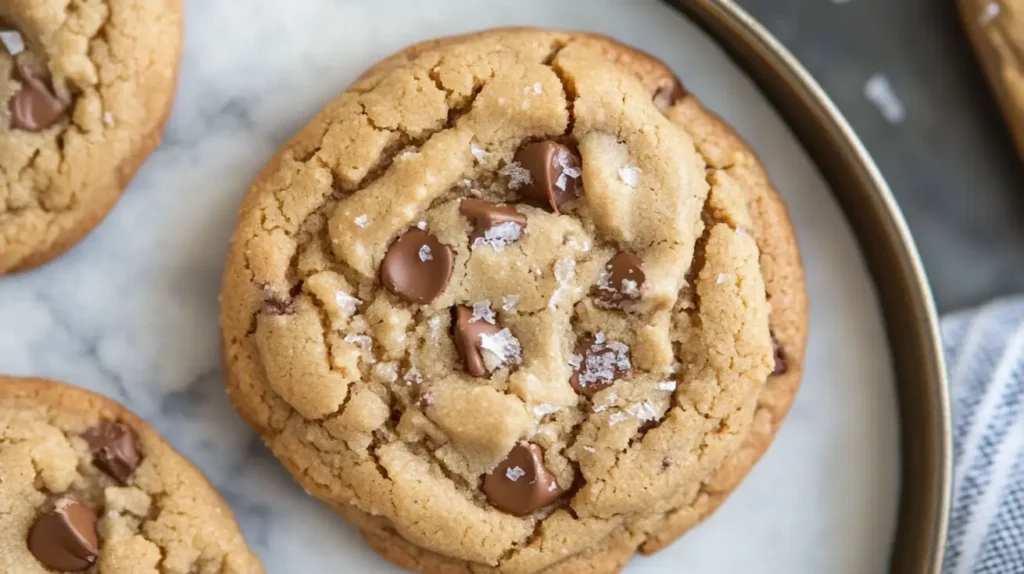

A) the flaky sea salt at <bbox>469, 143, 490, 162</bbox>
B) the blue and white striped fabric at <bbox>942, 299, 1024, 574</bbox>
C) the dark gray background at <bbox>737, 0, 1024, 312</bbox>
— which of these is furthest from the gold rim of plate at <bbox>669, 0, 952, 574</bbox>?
the flaky sea salt at <bbox>469, 143, 490, 162</bbox>

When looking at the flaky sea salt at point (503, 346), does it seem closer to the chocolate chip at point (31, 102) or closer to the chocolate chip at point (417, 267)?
the chocolate chip at point (417, 267)

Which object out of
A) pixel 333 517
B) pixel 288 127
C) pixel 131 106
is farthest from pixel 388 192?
pixel 333 517

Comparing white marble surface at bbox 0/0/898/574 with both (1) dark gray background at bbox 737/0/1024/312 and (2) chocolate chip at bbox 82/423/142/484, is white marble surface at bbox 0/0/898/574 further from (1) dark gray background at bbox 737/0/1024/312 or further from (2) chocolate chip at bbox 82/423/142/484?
(1) dark gray background at bbox 737/0/1024/312

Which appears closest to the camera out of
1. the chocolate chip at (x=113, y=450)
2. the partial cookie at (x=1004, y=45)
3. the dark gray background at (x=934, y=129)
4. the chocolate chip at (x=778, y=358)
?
the chocolate chip at (x=113, y=450)

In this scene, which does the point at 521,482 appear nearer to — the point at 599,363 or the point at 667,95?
the point at 599,363

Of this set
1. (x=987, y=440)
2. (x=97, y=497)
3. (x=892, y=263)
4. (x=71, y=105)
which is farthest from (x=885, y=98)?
(x=97, y=497)

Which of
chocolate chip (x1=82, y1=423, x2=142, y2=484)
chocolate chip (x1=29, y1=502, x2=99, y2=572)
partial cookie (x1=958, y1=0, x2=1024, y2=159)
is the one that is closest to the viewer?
chocolate chip (x1=29, y1=502, x2=99, y2=572)

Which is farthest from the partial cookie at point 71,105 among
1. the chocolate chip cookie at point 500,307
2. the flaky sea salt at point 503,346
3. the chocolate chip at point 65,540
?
the flaky sea salt at point 503,346
